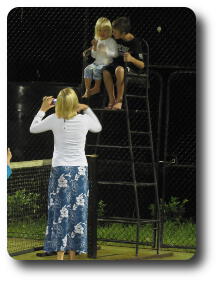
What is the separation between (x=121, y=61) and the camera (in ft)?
34.9

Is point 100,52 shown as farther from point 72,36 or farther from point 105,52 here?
point 72,36

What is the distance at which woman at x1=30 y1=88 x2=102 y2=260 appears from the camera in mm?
10297

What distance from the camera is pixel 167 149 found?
10930mm

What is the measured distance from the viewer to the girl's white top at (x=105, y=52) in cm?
1057

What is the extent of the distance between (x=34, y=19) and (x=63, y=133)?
1.03m

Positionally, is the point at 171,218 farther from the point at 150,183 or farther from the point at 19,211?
the point at 19,211

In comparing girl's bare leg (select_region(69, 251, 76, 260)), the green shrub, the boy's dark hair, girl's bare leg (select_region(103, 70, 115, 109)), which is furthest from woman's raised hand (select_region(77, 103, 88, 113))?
girl's bare leg (select_region(69, 251, 76, 260))

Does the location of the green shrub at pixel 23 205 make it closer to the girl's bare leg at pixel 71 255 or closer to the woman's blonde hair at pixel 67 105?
the girl's bare leg at pixel 71 255

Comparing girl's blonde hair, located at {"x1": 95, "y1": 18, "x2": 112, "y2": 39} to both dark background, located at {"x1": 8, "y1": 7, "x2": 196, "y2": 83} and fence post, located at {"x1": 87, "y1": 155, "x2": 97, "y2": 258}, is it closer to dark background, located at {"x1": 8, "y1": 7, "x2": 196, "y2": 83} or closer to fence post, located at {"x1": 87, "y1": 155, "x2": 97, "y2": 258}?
dark background, located at {"x1": 8, "y1": 7, "x2": 196, "y2": 83}

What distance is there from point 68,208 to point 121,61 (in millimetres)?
1359

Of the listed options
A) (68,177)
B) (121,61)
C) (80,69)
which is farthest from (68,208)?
(121,61)

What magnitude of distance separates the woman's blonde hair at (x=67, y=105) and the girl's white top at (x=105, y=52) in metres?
0.45

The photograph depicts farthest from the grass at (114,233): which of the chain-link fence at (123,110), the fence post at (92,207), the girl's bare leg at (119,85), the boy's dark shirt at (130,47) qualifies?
the boy's dark shirt at (130,47)
